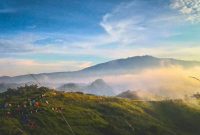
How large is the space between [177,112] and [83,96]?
29.5 metres

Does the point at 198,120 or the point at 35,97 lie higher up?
the point at 35,97

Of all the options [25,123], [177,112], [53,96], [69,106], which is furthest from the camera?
[177,112]

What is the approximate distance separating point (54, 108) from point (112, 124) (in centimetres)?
1476

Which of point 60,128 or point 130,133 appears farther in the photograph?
point 130,133

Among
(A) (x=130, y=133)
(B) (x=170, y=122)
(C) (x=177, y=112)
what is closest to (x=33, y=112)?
(A) (x=130, y=133)

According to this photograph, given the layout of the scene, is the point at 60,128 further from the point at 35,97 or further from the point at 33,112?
the point at 35,97

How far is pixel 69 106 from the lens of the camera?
85875mm

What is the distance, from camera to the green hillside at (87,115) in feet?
225

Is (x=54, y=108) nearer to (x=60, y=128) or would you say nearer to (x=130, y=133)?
(x=60, y=128)

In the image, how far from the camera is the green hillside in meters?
68.5

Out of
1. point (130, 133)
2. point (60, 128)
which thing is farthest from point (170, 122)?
point (60, 128)

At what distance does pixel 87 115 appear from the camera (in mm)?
80750

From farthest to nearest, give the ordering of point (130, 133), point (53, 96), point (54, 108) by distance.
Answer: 1. point (53, 96)
2. point (54, 108)
3. point (130, 133)

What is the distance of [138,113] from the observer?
90.9 metres
